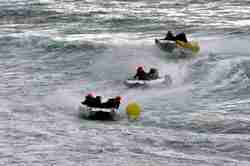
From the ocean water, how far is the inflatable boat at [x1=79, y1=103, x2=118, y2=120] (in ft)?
1.36

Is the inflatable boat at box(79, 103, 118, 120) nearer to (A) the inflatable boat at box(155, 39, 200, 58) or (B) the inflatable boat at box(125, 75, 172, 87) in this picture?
(B) the inflatable boat at box(125, 75, 172, 87)

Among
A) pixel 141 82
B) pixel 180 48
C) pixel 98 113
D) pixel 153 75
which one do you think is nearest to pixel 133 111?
pixel 98 113

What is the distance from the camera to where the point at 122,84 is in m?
33.2

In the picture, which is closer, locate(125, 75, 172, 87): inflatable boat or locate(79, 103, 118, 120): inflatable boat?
locate(79, 103, 118, 120): inflatable boat

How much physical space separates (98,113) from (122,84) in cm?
702

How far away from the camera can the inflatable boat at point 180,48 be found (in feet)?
127

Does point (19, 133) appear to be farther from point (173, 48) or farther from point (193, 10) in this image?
point (193, 10)

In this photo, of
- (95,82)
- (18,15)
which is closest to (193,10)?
(18,15)

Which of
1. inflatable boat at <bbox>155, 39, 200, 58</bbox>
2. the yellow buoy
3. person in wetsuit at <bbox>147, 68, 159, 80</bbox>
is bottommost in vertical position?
the yellow buoy

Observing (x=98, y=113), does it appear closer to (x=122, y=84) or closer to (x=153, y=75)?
(x=153, y=75)

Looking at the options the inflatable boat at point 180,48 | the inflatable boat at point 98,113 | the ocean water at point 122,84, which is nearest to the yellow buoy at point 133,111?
the ocean water at point 122,84

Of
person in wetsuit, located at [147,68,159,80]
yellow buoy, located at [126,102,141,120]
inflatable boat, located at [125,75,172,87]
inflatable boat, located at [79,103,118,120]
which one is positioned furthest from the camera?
person in wetsuit, located at [147,68,159,80]

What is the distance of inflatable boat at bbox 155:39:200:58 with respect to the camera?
127ft

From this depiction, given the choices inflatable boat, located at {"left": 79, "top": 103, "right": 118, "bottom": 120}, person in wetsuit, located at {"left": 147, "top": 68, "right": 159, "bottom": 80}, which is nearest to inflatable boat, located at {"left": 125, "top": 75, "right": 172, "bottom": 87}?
person in wetsuit, located at {"left": 147, "top": 68, "right": 159, "bottom": 80}
